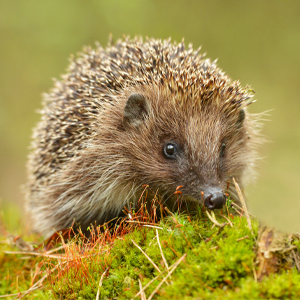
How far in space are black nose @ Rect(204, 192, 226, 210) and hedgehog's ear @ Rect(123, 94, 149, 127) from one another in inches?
43.2

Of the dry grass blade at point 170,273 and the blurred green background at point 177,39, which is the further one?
the blurred green background at point 177,39

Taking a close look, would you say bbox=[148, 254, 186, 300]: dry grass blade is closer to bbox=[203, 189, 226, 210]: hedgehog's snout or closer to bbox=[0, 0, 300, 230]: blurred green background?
bbox=[203, 189, 226, 210]: hedgehog's snout

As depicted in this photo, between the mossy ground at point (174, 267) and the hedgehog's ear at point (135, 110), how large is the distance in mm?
1179

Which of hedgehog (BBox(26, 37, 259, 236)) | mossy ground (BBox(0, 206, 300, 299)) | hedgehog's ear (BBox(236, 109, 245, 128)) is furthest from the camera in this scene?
hedgehog's ear (BBox(236, 109, 245, 128))

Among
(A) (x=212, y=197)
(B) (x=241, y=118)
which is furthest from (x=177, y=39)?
(A) (x=212, y=197)

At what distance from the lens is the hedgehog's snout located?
8.51ft

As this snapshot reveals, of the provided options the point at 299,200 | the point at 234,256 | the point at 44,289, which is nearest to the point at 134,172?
the point at 44,289

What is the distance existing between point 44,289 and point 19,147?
8.95 m

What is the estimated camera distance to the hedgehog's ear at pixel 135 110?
10.9 ft

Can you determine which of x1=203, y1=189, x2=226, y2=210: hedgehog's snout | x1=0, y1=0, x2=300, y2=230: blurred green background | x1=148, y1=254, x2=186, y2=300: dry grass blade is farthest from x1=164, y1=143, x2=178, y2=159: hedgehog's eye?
x1=0, y1=0, x2=300, y2=230: blurred green background

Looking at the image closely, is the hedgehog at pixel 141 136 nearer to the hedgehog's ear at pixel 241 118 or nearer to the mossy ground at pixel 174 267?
the hedgehog's ear at pixel 241 118

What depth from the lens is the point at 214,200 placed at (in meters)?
2.61

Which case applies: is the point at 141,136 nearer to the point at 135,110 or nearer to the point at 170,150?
the point at 135,110

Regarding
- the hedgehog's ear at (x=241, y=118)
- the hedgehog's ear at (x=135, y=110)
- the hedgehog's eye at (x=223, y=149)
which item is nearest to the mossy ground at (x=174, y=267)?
the hedgehog's eye at (x=223, y=149)
